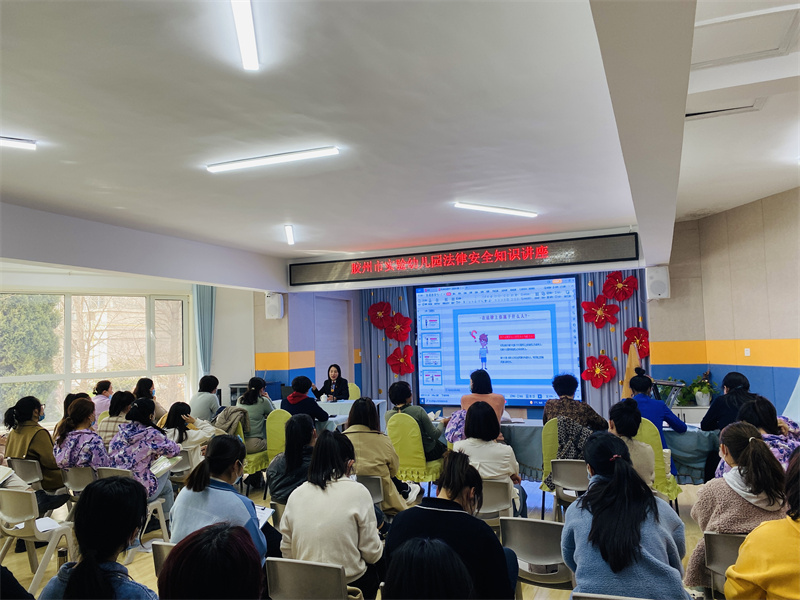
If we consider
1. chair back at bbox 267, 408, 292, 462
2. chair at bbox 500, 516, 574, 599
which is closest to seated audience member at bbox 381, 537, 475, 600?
chair at bbox 500, 516, 574, 599

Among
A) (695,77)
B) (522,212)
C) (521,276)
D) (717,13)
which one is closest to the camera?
(717,13)

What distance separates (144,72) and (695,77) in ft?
8.49

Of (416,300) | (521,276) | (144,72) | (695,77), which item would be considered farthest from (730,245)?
(144,72)

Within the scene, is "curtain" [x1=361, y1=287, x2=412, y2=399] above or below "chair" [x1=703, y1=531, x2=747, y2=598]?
above

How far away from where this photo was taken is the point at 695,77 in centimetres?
268

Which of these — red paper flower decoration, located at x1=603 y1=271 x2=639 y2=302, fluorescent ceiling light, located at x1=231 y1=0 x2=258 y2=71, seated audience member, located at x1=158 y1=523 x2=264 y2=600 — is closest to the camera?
seated audience member, located at x1=158 y1=523 x2=264 y2=600

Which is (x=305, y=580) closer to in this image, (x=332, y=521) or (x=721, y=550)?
(x=332, y=521)

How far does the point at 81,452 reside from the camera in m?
3.80

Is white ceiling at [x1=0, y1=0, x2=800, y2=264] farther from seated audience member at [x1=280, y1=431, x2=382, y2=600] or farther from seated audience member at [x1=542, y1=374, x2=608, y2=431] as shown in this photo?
seated audience member at [x1=280, y1=431, x2=382, y2=600]

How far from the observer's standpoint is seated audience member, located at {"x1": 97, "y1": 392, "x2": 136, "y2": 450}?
14.4 ft

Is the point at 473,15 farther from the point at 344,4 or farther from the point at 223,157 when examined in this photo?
the point at 223,157

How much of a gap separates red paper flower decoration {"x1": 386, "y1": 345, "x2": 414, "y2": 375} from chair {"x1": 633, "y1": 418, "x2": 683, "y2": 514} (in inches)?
230

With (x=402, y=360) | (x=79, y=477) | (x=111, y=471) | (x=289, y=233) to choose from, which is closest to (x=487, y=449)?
(x=111, y=471)

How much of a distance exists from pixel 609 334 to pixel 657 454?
442 centimetres
